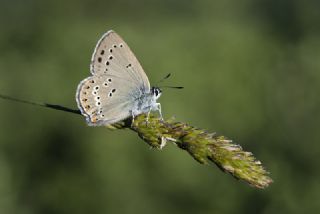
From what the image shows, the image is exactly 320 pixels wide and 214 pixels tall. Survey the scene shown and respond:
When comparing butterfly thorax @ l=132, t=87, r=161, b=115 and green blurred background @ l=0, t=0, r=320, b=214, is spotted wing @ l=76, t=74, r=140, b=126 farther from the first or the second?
green blurred background @ l=0, t=0, r=320, b=214

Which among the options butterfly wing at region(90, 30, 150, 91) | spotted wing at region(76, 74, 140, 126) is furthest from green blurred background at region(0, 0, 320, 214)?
butterfly wing at region(90, 30, 150, 91)

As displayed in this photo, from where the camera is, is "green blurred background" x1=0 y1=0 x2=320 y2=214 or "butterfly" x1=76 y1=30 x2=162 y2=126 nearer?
"butterfly" x1=76 y1=30 x2=162 y2=126

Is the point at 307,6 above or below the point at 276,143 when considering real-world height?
above

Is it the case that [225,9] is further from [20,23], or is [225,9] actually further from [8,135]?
[8,135]

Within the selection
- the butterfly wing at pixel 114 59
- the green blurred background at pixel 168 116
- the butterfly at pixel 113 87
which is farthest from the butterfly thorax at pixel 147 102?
the green blurred background at pixel 168 116

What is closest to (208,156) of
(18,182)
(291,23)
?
(18,182)
